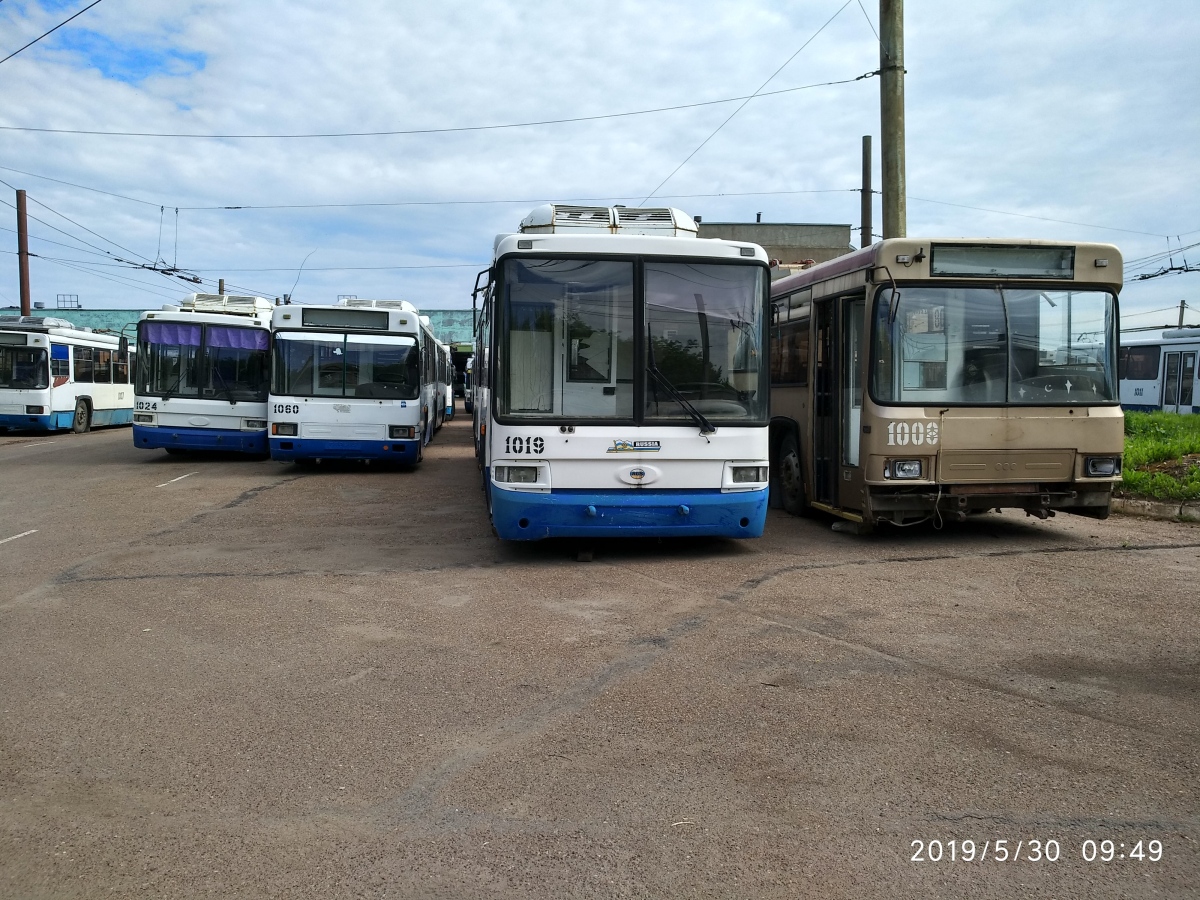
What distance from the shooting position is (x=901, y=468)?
906 centimetres

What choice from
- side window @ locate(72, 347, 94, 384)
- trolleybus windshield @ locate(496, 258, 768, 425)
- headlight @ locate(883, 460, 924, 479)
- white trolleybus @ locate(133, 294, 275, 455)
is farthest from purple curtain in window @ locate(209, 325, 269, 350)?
headlight @ locate(883, 460, 924, 479)

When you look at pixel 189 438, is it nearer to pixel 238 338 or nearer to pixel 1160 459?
pixel 238 338

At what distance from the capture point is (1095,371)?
931cm

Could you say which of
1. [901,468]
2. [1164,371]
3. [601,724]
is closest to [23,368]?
[901,468]

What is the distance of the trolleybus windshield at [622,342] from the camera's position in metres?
8.38

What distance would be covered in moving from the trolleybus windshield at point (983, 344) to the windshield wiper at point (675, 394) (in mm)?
1870

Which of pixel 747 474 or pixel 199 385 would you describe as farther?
pixel 199 385

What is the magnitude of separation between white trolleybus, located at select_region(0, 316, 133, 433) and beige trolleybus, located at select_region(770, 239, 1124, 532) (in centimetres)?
2388

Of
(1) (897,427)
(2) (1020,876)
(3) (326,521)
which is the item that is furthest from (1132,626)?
(3) (326,521)

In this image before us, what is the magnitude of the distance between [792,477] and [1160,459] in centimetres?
Result: 559

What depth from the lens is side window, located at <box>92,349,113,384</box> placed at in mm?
29219

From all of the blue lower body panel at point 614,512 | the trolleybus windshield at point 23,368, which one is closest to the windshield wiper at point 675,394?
the blue lower body panel at point 614,512
